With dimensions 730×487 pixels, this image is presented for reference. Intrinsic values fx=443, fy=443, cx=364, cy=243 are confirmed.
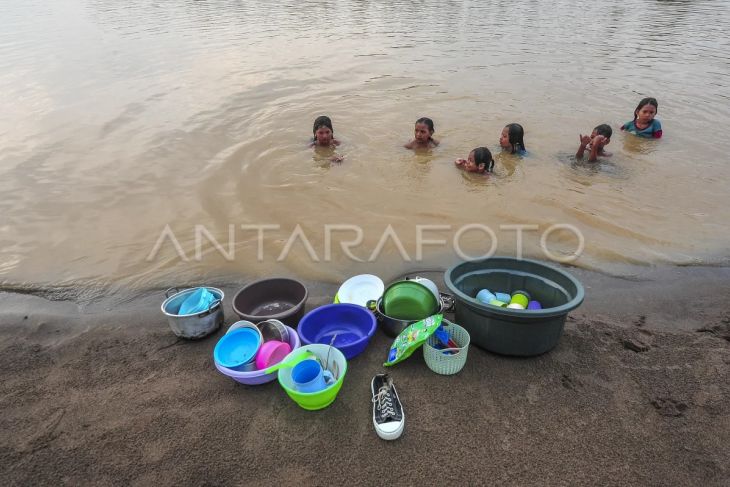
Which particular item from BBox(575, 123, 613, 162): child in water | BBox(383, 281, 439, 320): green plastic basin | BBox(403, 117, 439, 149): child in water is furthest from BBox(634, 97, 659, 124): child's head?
BBox(383, 281, 439, 320): green plastic basin

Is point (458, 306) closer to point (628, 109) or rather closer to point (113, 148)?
point (113, 148)

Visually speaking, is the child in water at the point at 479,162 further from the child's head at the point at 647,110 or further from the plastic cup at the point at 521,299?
the plastic cup at the point at 521,299

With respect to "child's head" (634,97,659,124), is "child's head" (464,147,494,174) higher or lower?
lower

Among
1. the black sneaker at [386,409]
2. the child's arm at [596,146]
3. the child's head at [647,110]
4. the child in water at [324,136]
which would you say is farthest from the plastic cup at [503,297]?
the child's head at [647,110]

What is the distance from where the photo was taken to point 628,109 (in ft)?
25.7

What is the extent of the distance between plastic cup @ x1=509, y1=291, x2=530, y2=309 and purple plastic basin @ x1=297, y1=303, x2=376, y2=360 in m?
0.99

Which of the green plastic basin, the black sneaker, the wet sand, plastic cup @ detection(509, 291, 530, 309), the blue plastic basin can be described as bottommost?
the wet sand

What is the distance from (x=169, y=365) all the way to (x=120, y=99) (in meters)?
7.51

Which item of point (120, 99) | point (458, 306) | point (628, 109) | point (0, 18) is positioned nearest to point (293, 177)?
point (458, 306)

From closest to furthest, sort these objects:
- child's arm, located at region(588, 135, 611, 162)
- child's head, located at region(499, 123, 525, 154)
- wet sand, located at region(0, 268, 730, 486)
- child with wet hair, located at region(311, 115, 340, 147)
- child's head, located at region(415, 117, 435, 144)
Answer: wet sand, located at region(0, 268, 730, 486)
child's arm, located at region(588, 135, 611, 162)
child's head, located at region(499, 123, 525, 154)
child's head, located at region(415, 117, 435, 144)
child with wet hair, located at region(311, 115, 340, 147)

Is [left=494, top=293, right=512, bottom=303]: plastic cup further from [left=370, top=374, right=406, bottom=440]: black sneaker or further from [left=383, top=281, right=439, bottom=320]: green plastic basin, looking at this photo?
[left=370, top=374, right=406, bottom=440]: black sneaker

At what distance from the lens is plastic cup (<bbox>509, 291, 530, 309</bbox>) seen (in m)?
3.06

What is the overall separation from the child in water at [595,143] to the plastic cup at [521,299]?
375cm

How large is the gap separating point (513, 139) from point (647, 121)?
2.23 m
